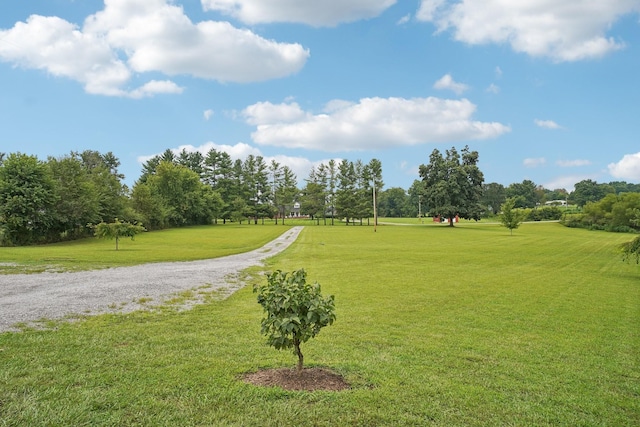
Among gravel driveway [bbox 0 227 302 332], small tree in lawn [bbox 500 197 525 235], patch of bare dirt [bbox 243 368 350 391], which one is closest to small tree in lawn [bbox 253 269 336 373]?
patch of bare dirt [bbox 243 368 350 391]

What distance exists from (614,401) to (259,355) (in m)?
4.95

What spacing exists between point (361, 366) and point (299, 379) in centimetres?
109

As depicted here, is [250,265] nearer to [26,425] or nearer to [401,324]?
[401,324]

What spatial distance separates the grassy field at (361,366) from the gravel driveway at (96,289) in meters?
1.42

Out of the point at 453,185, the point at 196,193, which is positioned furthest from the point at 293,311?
the point at 196,193

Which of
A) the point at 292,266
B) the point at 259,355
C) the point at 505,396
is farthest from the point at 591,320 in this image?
the point at 292,266

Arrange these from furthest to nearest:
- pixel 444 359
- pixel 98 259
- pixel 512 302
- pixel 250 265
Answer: pixel 98 259
pixel 250 265
pixel 512 302
pixel 444 359

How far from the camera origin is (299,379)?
5.43 metres

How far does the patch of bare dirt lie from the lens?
5.24 m

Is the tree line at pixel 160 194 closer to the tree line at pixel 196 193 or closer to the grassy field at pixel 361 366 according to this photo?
the tree line at pixel 196 193

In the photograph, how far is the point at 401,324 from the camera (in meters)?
9.08

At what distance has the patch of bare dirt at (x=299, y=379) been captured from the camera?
5.24 m

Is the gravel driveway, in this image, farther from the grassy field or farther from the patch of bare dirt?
the patch of bare dirt

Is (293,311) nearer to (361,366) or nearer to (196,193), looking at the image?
(361,366)
